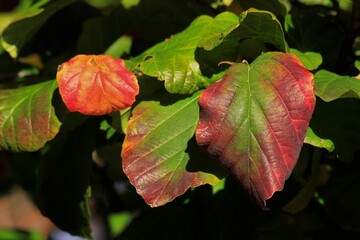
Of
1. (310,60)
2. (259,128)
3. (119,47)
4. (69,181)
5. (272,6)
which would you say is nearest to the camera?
(259,128)

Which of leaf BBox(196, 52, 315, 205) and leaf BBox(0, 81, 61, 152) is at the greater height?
Result: leaf BBox(196, 52, 315, 205)

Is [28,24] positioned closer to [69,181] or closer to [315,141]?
[69,181]

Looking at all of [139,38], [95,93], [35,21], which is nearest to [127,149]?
[95,93]

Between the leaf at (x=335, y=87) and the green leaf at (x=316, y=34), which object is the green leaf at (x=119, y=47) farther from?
the leaf at (x=335, y=87)

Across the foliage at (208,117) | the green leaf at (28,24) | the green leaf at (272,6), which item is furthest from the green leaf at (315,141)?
the green leaf at (28,24)

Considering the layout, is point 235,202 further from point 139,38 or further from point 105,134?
point 139,38

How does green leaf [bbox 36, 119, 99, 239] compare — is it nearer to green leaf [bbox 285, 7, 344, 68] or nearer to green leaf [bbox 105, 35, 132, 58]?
green leaf [bbox 105, 35, 132, 58]

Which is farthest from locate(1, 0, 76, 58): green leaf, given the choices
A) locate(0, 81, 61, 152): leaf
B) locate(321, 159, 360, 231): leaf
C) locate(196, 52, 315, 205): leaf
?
locate(321, 159, 360, 231): leaf

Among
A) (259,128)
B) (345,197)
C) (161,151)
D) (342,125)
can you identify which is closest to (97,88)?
(161,151)
